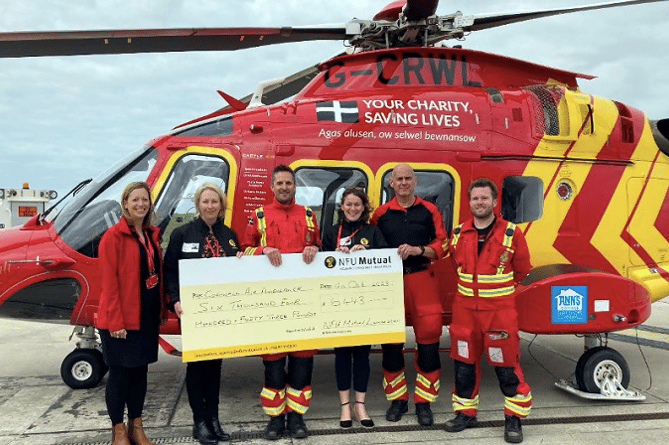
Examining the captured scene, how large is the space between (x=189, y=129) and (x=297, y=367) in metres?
2.26

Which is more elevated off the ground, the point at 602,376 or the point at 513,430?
the point at 602,376

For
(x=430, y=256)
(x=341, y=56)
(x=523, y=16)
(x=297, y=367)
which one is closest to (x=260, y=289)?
(x=297, y=367)

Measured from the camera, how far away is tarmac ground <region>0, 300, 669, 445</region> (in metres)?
3.76

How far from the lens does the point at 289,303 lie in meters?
3.72

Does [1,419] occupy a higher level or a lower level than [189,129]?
lower

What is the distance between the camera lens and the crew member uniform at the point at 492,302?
143 inches

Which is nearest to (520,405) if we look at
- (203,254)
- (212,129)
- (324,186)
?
(324,186)

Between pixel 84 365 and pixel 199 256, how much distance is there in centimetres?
227

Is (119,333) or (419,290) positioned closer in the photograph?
(119,333)

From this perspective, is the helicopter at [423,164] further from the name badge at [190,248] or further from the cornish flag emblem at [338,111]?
the name badge at [190,248]

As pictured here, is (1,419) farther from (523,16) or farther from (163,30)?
(523,16)

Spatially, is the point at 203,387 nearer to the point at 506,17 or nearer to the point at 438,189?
the point at 438,189

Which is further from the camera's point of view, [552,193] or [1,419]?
[552,193]

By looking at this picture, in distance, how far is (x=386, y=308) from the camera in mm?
3852
